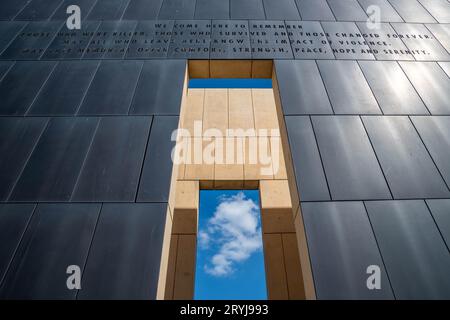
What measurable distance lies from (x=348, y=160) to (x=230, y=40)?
4.52m

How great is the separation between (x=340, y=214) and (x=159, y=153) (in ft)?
11.8

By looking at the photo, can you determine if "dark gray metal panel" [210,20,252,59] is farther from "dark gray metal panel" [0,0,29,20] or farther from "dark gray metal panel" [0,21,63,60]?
"dark gray metal panel" [0,0,29,20]

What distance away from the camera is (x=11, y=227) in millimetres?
4406

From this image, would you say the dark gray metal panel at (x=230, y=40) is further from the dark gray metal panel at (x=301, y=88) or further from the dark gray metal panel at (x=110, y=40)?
the dark gray metal panel at (x=110, y=40)

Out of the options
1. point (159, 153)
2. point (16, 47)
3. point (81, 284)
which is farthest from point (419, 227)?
point (16, 47)

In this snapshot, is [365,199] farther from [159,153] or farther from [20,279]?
[20,279]

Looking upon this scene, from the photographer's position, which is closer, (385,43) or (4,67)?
(4,67)

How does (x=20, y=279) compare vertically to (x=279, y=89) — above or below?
below

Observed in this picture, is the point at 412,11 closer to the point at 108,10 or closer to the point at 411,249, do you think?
the point at 411,249

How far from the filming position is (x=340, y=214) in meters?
4.57

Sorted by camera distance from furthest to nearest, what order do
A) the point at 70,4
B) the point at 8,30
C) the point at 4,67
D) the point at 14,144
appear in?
the point at 70,4, the point at 8,30, the point at 4,67, the point at 14,144

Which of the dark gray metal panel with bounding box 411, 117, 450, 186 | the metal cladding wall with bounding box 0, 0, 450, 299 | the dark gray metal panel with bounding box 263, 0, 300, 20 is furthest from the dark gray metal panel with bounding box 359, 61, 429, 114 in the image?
the dark gray metal panel with bounding box 263, 0, 300, 20

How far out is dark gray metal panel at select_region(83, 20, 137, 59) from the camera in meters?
6.93

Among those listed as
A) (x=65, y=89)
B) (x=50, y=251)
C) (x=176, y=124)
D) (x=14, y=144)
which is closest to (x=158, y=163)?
(x=176, y=124)
